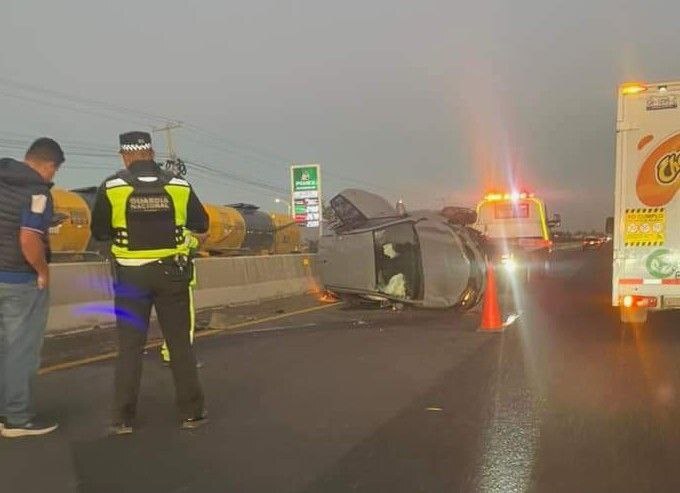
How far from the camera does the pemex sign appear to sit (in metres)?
35.3

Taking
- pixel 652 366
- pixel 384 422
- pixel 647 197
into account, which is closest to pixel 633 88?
pixel 647 197

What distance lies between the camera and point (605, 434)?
5.39 meters

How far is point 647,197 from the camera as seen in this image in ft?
31.2

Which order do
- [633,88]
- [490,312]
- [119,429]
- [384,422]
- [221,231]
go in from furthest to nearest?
1. [221,231]
2. [490,312]
3. [633,88]
4. [384,422]
5. [119,429]

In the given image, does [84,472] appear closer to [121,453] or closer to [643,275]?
[121,453]

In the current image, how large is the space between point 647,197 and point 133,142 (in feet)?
22.4

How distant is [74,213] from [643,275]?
1556 centimetres

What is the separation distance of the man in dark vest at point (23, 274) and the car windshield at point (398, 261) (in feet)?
26.6

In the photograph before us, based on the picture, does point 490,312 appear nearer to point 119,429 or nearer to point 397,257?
point 397,257

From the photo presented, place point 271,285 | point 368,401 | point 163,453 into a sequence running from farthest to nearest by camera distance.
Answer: point 271,285 < point 368,401 < point 163,453

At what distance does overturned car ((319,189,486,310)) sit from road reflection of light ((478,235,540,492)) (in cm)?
373

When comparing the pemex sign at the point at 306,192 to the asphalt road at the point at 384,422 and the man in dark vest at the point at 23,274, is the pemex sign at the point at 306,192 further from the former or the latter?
the man in dark vest at the point at 23,274

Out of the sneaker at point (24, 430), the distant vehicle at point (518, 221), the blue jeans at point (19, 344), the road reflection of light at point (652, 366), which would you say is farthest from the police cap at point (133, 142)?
the distant vehicle at point (518, 221)

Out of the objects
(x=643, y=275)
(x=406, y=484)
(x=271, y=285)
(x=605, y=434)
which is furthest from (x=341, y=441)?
(x=271, y=285)
